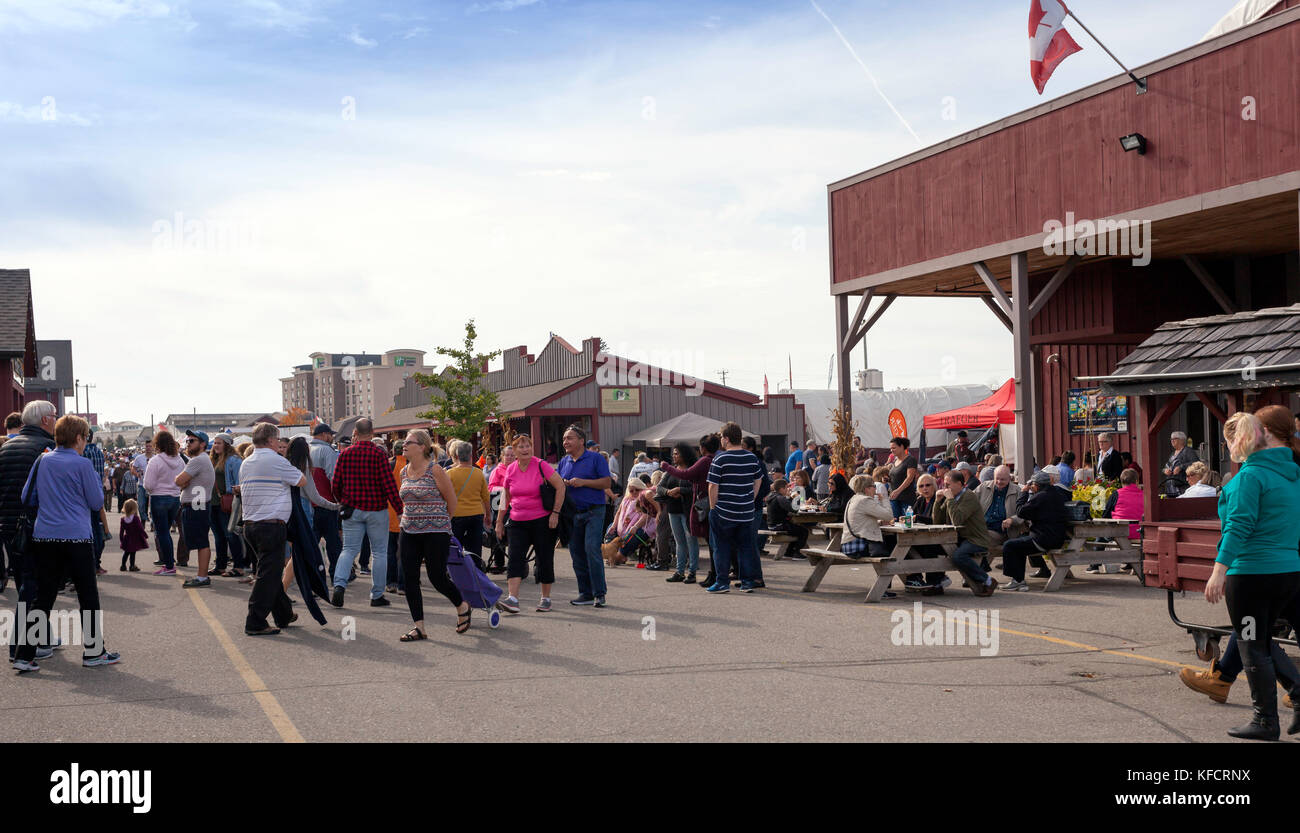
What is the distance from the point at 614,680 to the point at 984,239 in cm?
1502

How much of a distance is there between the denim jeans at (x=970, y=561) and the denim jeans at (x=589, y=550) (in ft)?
12.2

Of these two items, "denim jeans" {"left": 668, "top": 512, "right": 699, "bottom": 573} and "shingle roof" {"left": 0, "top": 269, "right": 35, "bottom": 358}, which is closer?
"denim jeans" {"left": 668, "top": 512, "right": 699, "bottom": 573}

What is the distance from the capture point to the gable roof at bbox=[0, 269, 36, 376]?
2669 cm

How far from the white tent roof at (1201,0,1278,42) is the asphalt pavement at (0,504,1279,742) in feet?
60.3

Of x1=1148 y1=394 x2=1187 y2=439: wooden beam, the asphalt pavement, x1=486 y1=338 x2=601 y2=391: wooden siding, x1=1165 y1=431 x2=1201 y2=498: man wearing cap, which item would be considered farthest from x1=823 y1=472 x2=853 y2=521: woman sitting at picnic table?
x1=486 y1=338 x2=601 y2=391: wooden siding

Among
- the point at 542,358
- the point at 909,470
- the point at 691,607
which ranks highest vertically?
the point at 542,358

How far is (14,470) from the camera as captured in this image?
905 centimetres

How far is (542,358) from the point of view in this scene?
45.7 metres

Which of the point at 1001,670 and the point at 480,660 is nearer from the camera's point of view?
the point at 1001,670

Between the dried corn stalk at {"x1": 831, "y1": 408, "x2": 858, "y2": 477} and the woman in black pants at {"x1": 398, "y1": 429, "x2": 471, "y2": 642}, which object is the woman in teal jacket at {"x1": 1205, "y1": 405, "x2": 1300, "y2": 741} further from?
the dried corn stalk at {"x1": 831, "y1": 408, "x2": 858, "y2": 477}

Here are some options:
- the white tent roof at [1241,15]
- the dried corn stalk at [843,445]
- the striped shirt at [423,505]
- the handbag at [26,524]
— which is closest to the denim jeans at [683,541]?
the striped shirt at [423,505]
